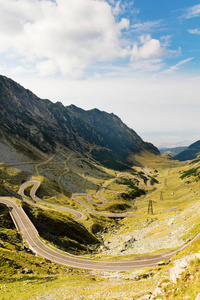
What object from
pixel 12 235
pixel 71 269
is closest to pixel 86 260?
pixel 71 269

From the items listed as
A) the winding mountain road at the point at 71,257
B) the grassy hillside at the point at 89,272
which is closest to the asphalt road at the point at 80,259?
the winding mountain road at the point at 71,257

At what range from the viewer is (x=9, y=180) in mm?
140375

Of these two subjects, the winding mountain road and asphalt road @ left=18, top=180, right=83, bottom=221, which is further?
asphalt road @ left=18, top=180, right=83, bottom=221

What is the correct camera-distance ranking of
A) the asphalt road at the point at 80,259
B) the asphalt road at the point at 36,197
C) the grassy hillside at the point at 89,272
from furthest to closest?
1. the asphalt road at the point at 36,197
2. the asphalt road at the point at 80,259
3. the grassy hillside at the point at 89,272

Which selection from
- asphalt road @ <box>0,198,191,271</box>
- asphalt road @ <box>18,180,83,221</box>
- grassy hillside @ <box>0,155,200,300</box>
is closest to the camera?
grassy hillside @ <box>0,155,200,300</box>

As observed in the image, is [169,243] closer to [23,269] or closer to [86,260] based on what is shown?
[86,260]

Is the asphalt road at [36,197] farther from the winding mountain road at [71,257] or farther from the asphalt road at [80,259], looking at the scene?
the asphalt road at [80,259]

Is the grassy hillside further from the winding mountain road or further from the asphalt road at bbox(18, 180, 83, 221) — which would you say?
the asphalt road at bbox(18, 180, 83, 221)

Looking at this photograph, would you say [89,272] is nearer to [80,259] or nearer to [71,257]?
[80,259]

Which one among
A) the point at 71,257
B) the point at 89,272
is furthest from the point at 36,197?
the point at 89,272

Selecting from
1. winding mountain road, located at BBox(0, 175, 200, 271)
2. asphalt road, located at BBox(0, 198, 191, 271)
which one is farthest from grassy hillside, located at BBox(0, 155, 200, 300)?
asphalt road, located at BBox(0, 198, 191, 271)

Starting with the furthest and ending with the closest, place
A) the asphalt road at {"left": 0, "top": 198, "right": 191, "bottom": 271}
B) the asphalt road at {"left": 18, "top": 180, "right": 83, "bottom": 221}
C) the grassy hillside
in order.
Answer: the asphalt road at {"left": 18, "top": 180, "right": 83, "bottom": 221}, the asphalt road at {"left": 0, "top": 198, "right": 191, "bottom": 271}, the grassy hillside

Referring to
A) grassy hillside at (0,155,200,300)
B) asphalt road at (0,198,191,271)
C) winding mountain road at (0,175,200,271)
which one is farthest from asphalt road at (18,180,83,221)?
asphalt road at (0,198,191,271)

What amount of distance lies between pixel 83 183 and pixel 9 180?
259 ft
